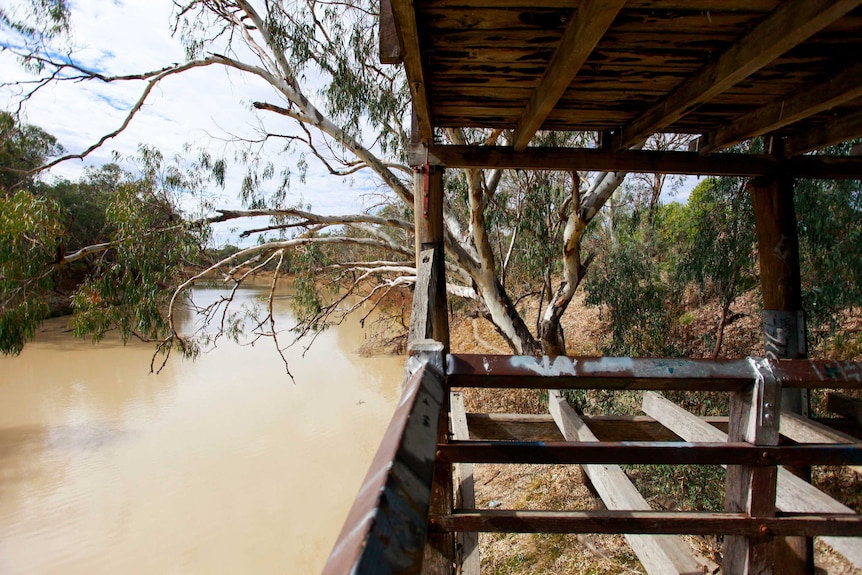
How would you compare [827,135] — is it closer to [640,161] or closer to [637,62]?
[640,161]

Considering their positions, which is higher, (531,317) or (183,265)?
(183,265)

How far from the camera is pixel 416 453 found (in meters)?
0.71

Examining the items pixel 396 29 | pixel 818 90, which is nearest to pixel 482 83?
pixel 396 29

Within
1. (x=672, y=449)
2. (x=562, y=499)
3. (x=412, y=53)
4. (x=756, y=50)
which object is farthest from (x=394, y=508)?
(x=562, y=499)

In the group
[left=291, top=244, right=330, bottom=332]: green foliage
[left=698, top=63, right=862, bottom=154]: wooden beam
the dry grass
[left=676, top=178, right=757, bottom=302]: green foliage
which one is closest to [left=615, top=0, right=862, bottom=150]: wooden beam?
[left=698, top=63, right=862, bottom=154]: wooden beam

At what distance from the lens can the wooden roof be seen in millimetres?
1575

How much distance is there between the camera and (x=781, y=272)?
120 inches

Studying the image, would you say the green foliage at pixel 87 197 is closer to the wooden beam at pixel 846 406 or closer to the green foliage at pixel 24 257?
the green foliage at pixel 24 257

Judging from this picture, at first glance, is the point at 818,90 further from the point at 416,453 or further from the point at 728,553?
the point at 416,453

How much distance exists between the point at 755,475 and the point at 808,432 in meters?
1.45

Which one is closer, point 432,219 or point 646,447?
point 646,447

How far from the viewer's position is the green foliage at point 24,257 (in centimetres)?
552

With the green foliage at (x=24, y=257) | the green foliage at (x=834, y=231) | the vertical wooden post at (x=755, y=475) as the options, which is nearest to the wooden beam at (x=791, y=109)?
the vertical wooden post at (x=755, y=475)

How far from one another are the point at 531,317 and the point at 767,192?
7711 mm
